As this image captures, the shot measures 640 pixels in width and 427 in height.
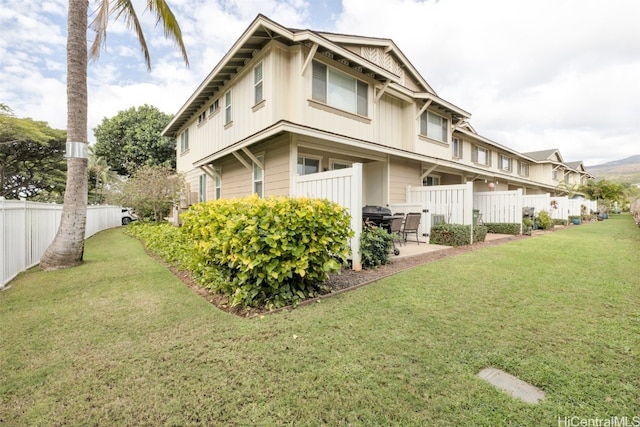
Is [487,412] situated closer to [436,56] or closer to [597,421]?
[597,421]

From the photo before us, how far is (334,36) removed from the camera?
8.58 metres

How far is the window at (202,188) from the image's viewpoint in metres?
13.1

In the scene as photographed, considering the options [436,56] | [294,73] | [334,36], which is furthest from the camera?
[436,56]

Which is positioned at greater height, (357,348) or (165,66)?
(165,66)

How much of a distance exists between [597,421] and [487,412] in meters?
0.63

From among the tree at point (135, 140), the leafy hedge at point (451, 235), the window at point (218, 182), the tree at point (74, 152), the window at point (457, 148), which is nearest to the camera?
the tree at point (74, 152)

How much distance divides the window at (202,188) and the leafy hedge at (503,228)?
515 inches

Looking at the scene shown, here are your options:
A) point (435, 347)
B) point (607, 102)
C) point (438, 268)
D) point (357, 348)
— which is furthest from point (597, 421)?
point (607, 102)

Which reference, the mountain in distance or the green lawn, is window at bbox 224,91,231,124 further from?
the mountain in distance

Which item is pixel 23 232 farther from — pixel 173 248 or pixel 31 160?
pixel 31 160

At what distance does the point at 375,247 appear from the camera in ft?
19.0

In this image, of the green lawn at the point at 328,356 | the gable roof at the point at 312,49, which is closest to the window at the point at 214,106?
the gable roof at the point at 312,49

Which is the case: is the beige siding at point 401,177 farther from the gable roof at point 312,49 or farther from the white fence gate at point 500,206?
the white fence gate at point 500,206

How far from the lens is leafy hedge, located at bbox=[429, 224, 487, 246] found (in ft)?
27.9
